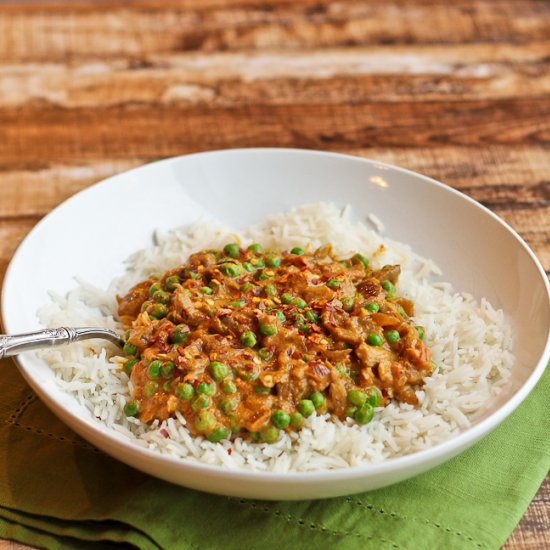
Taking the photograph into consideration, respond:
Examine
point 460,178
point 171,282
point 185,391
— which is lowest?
point 460,178

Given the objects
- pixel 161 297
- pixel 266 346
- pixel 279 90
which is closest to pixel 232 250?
pixel 161 297

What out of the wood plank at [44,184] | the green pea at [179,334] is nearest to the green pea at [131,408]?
the green pea at [179,334]

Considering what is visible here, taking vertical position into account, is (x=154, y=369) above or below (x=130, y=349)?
above

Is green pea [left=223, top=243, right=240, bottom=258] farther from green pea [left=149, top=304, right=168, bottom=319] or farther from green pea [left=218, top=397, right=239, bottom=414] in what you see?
green pea [left=218, top=397, right=239, bottom=414]

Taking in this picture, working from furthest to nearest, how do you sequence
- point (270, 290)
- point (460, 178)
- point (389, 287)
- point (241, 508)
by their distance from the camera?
point (460, 178)
point (389, 287)
point (270, 290)
point (241, 508)

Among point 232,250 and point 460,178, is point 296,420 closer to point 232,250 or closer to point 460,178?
point 232,250

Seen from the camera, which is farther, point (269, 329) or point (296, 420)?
point (269, 329)

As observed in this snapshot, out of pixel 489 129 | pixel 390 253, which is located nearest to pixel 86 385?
pixel 390 253

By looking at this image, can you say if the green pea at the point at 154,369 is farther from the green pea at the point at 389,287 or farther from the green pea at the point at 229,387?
the green pea at the point at 389,287
